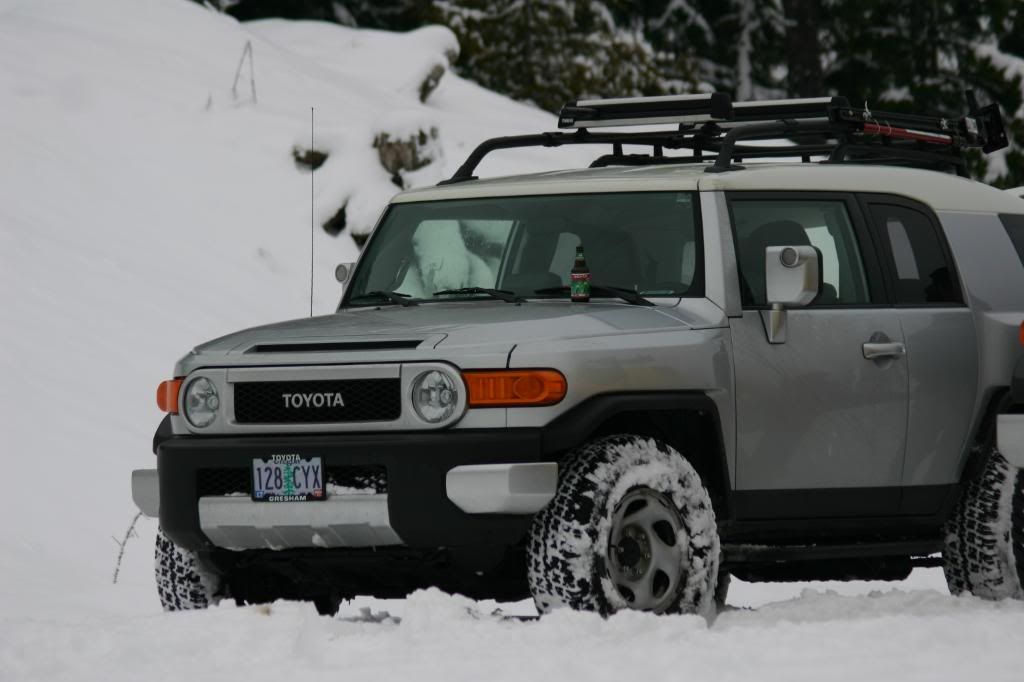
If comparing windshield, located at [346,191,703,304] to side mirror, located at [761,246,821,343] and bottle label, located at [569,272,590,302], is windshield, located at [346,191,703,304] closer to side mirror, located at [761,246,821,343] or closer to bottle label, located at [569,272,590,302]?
bottle label, located at [569,272,590,302]

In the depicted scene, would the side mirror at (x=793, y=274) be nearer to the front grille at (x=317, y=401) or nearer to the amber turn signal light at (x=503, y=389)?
the amber turn signal light at (x=503, y=389)

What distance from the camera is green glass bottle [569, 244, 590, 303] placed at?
7.40 metres

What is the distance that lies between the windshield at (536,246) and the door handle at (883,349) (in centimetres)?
73

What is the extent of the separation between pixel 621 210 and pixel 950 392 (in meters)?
1.51

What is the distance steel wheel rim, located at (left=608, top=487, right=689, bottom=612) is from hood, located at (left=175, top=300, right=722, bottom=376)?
24.2 inches

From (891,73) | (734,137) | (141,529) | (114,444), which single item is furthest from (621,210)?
(891,73)

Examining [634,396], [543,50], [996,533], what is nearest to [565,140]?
[634,396]

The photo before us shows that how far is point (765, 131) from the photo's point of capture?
8.20 m

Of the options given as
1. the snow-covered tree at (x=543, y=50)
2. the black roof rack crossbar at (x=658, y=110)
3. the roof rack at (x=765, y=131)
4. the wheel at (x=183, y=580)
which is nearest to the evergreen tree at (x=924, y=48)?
the snow-covered tree at (x=543, y=50)

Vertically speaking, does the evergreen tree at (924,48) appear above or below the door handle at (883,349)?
above

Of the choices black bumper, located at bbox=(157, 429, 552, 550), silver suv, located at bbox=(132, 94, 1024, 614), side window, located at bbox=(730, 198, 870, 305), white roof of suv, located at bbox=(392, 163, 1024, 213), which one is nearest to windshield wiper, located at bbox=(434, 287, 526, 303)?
silver suv, located at bbox=(132, 94, 1024, 614)

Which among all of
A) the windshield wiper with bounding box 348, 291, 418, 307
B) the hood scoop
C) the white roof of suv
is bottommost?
the hood scoop

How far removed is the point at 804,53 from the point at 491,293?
86.4 ft

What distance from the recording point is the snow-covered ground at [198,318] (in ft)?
20.3
